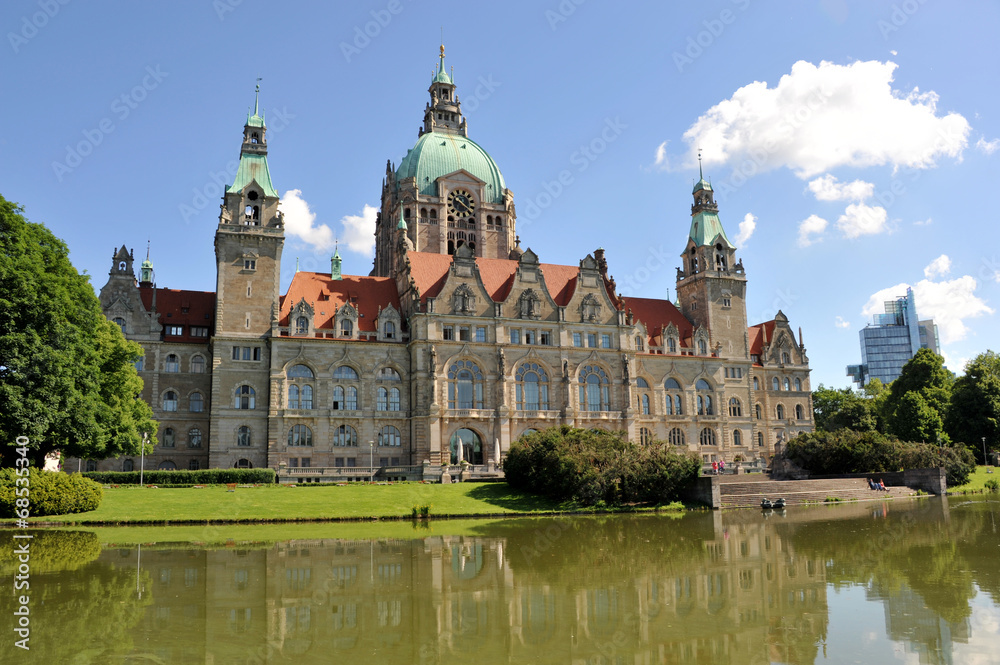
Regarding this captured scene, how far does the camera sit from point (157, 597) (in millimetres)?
18906

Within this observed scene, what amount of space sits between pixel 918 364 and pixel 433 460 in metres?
59.0

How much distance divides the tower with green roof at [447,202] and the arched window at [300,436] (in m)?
25.9

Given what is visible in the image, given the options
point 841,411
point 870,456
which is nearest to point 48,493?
point 870,456

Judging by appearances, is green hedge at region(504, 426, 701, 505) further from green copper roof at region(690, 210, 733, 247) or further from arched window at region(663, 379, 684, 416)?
green copper roof at region(690, 210, 733, 247)

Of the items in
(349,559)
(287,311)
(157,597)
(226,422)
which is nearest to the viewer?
(157,597)

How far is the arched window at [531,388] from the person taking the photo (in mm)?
68938

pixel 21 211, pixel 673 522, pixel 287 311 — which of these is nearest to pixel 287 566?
pixel 673 522

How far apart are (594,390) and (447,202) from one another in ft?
98.8

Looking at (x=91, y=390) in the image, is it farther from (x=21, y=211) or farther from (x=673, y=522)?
(x=673, y=522)

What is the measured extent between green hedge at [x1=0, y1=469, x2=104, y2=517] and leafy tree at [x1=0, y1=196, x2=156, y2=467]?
1.97 m

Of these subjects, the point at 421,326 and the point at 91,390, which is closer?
the point at 91,390

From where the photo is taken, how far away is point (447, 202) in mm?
87812

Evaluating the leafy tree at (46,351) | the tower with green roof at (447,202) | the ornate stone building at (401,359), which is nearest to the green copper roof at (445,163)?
Answer: the tower with green roof at (447,202)

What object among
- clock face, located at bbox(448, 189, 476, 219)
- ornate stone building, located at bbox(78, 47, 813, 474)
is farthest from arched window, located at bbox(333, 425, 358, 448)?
clock face, located at bbox(448, 189, 476, 219)
